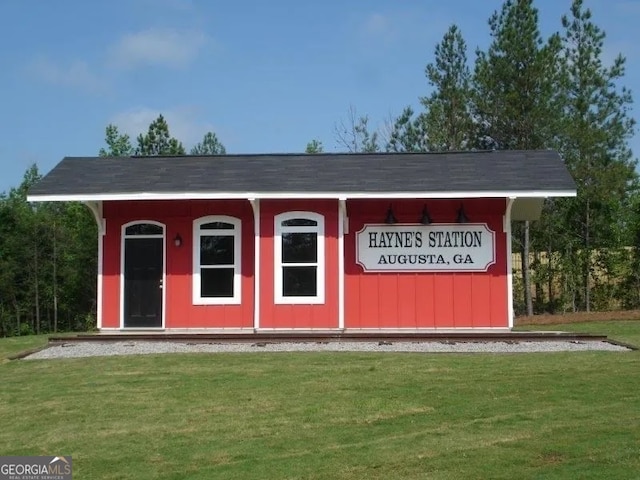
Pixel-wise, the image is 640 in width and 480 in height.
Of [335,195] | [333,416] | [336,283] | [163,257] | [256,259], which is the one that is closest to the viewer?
[333,416]

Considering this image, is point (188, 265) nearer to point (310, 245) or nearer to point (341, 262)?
point (310, 245)

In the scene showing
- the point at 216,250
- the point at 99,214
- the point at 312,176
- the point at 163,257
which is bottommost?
the point at 163,257

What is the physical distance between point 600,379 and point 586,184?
1607cm

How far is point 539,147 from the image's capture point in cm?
2511

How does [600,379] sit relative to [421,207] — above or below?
below

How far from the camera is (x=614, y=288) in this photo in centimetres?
2525

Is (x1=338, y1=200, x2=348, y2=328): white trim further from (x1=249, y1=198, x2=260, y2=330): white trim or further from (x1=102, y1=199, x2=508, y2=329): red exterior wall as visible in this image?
(x1=249, y1=198, x2=260, y2=330): white trim

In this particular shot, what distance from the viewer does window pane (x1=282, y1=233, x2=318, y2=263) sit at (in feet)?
48.5

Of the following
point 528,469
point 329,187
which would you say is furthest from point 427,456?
point 329,187

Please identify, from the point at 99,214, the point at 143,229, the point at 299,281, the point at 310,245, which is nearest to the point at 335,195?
the point at 310,245

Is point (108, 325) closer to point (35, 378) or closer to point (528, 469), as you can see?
point (35, 378)

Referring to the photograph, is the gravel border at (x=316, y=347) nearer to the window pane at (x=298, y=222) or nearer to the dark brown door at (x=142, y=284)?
the dark brown door at (x=142, y=284)

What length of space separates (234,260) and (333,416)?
295 inches

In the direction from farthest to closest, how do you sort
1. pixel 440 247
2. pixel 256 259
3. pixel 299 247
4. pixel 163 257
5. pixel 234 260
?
pixel 163 257 → pixel 234 260 → pixel 440 247 → pixel 299 247 → pixel 256 259
